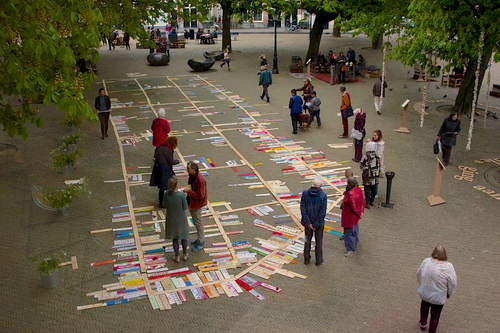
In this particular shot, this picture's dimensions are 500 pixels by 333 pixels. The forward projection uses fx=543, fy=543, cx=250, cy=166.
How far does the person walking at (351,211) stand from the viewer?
9.92 metres

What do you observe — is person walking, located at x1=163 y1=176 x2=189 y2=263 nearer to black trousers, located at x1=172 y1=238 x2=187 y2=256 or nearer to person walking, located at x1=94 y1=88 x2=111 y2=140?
black trousers, located at x1=172 y1=238 x2=187 y2=256

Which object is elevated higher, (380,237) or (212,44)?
(212,44)

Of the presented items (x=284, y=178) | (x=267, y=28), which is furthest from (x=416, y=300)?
(x=267, y=28)

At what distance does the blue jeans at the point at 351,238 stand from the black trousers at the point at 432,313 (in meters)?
2.42

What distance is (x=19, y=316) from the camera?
333 inches

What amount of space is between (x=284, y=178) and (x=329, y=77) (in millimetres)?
16686

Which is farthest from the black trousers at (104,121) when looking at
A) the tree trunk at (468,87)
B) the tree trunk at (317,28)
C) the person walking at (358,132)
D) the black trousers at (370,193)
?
the tree trunk at (317,28)

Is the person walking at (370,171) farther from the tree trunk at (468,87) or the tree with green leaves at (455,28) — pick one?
the tree trunk at (468,87)

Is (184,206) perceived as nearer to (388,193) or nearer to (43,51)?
(43,51)

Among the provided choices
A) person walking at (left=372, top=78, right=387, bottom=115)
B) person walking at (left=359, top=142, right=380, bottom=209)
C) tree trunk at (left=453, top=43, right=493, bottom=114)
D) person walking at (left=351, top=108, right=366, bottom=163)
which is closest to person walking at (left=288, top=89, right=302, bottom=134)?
person walking at (left=351, top=108, right=366, bottom=163)

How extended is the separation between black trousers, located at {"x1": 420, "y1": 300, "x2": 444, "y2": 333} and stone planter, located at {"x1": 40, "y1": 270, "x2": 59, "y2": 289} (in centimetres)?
595

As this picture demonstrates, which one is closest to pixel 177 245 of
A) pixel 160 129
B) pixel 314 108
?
pixel 160 129

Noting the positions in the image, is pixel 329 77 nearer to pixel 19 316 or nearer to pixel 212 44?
pixel 212 44

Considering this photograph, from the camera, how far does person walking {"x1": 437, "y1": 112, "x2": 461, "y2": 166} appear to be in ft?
49.7
